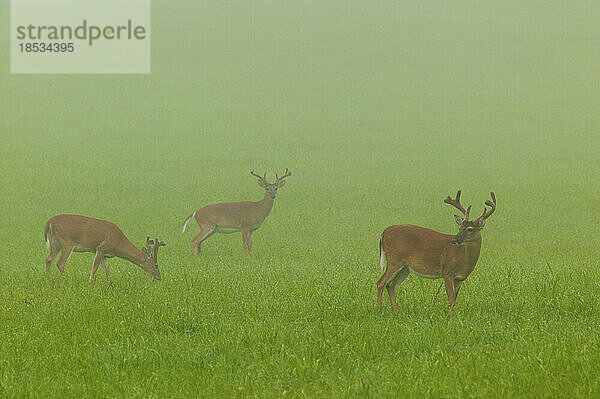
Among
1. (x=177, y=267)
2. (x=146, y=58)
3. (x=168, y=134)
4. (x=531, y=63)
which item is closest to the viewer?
(x=177, y=267)

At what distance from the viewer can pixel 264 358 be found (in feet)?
23.4

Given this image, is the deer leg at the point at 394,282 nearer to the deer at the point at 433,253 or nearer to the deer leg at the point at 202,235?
the deer at the point at 433,253

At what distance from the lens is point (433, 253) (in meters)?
8.57

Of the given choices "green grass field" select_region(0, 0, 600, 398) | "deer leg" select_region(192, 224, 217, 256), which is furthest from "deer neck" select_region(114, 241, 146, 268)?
"deer leg" select_region(192, 224, 217, 256)

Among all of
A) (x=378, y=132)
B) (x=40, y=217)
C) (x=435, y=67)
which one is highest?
(x=435, y=67)

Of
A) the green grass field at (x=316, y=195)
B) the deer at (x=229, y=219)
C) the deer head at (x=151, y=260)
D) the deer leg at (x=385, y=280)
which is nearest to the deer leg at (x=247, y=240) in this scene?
the deer at (x=229, y=219)

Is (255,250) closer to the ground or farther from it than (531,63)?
closer to the ground

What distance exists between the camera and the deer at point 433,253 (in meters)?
8.23

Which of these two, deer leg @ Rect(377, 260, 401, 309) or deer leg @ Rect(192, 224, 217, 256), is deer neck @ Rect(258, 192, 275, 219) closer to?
deer leg @ Rect(192, 224, 217, 256)

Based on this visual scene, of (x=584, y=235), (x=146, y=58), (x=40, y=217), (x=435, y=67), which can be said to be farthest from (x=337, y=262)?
(x=146, y=58)

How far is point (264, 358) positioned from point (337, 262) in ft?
22.9

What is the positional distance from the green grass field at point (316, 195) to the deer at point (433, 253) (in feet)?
1.46

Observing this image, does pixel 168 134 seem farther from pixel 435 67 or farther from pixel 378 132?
pixel 435 67

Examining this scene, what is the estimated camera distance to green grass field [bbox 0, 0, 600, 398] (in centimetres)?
693
